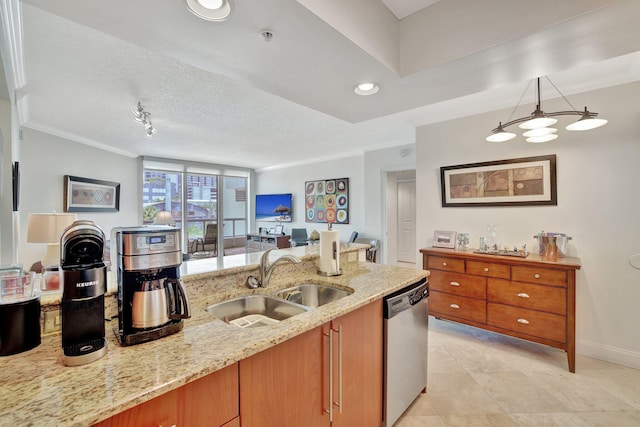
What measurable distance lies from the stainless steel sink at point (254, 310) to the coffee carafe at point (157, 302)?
15.7 inches

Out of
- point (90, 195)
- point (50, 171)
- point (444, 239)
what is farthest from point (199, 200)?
point (444, 239)

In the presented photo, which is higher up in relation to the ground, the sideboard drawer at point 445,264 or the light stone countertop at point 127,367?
the light stone countertop at point 127,367

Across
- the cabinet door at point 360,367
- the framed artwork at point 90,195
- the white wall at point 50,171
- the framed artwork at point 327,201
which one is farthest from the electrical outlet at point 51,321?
the framed artwork at point 327,201

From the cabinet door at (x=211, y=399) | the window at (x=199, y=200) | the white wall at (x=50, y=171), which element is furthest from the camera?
the window at (x=199, y=200)

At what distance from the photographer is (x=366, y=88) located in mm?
1738

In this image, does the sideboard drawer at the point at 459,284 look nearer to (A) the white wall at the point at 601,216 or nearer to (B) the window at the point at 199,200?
(A) the white wall at the point at 601,216

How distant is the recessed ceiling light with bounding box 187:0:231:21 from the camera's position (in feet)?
3.40

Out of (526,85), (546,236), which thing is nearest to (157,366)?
(546,236)

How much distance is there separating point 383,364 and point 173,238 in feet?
4.35

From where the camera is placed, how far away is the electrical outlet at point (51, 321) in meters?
1.02

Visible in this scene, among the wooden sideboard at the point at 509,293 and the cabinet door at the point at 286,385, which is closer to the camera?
the cabinet door at the point at 286,385

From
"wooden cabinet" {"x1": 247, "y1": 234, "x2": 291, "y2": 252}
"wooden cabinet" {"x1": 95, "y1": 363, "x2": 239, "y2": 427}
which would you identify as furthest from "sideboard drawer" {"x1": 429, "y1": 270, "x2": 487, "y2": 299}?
"wooden cabinet" {"x1": 247, "y1": 234, "x2": 291, "y2": 252}

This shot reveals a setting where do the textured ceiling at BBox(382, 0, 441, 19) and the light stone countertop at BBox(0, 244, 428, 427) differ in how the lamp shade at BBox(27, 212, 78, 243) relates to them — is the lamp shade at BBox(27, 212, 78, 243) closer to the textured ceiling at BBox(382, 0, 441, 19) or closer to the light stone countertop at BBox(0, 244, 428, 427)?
the light stone countertop at BBox(0, 244, 428, 427)

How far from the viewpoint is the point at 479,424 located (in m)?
1.75
